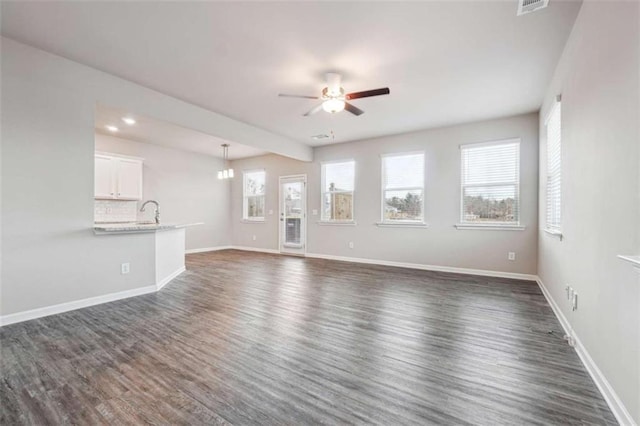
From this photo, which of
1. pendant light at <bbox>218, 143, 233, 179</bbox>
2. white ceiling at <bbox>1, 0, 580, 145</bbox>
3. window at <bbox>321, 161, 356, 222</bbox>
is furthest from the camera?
window at <bbox>321, 161, 356, 222</bbox>

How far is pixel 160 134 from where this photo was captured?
581cm

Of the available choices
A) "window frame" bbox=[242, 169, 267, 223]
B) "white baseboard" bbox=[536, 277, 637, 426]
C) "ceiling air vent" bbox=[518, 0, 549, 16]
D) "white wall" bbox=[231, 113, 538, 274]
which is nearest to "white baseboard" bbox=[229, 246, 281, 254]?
"window frame" bbox=[242, 169, 267, 223]

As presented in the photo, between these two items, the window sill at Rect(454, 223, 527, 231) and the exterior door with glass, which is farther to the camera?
the exterior door with glass

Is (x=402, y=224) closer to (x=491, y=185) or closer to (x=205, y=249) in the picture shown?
(x=491, y=185)

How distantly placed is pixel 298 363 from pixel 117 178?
5766 millimetres

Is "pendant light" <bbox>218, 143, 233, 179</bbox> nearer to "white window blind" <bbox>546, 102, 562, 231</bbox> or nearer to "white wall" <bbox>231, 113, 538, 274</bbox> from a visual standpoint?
"white wall" <bbox>231, 113, 538, 274</bbox>

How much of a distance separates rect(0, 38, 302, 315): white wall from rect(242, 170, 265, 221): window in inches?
184

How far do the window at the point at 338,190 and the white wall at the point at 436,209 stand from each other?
0.17 metres

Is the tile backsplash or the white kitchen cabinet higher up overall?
the white kitchen cabinet

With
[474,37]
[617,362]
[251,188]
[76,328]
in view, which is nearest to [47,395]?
[76,328]

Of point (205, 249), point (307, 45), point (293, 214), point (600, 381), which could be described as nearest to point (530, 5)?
point (307, 45)

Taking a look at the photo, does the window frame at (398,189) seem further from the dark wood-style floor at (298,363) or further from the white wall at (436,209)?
the dark wood-style floor at (298,363)

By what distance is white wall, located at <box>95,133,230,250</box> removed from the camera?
21.8 feet

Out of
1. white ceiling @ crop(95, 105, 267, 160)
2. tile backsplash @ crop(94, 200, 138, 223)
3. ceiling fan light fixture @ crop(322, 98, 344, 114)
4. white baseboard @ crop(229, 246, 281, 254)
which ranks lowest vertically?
white baseboard @ crop(229, 246, 281, 254)
